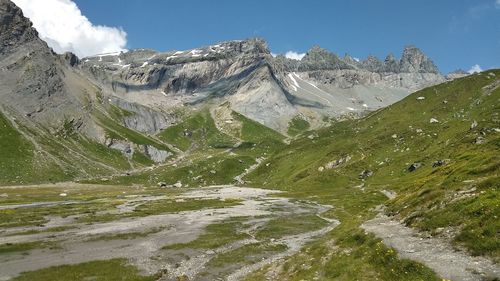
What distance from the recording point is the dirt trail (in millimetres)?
28797

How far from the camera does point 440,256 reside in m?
34.4

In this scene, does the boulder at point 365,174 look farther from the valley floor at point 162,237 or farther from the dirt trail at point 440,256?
the dirt trail at point 440,256

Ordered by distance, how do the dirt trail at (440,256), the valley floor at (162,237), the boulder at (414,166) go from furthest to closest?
the boulder at (414,166) < the valley floor at (162,237) < the dirt trail at (440,256)

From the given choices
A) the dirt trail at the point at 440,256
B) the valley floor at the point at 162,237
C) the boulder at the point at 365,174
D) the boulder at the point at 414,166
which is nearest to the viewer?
the dirt trail at the point at 440,256

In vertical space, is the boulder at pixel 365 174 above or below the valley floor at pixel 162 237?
above

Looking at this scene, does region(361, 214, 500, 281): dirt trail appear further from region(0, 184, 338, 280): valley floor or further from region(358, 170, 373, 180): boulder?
region(358, 170, 373, 180): boulder

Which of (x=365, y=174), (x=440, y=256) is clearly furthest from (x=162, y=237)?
(x=365, y=174)

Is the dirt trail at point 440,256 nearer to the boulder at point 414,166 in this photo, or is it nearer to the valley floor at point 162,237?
the valley floor at point 162,237

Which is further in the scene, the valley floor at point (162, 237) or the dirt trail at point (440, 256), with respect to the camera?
the valley floor at point (162, 237)

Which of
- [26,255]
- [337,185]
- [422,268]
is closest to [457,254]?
[422,268]

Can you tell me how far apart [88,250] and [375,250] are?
45.4 metres

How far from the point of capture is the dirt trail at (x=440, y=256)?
28.8 m

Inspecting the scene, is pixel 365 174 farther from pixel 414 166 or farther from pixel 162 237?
pixel 162 237

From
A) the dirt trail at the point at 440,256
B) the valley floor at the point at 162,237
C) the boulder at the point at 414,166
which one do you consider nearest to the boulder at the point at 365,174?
the boulder at the point at 414,166
